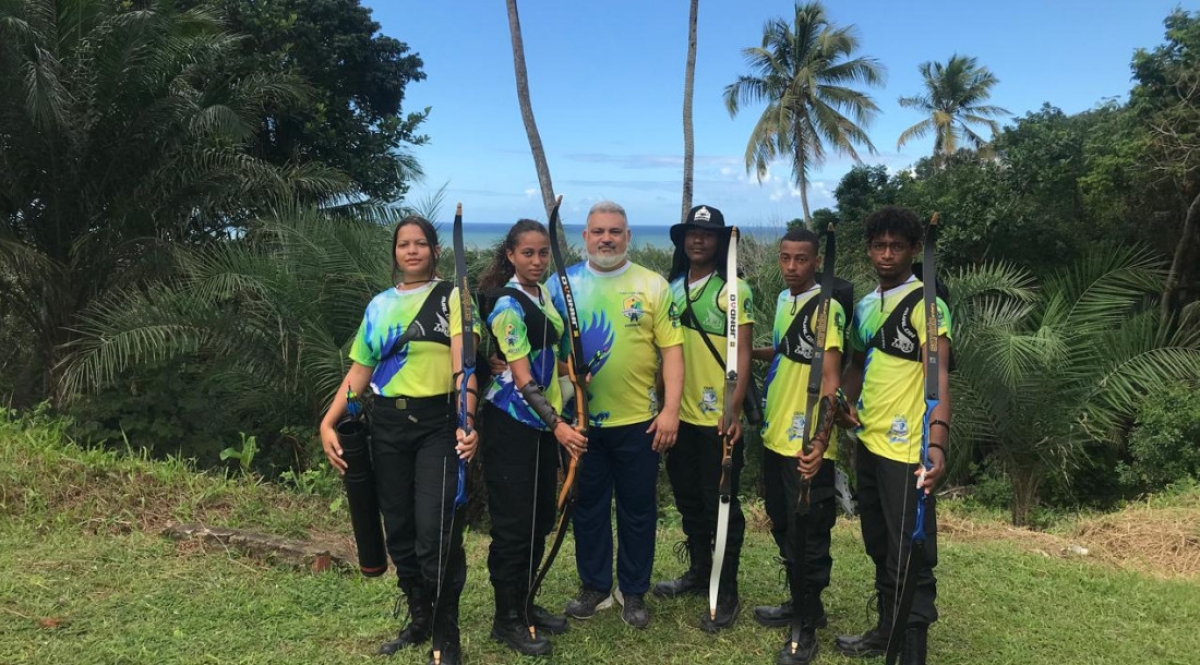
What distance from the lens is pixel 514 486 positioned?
12.0ft

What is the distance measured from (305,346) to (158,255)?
2881mm

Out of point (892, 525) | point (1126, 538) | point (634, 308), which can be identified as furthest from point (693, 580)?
point (1126, 538)

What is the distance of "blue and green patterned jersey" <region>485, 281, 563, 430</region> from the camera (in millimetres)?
3512

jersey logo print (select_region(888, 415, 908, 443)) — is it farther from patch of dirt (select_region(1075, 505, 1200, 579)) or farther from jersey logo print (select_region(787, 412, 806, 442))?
patch of dirt (select_region(1075, 505, 1200, 579))

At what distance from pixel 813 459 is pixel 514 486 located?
52.4 inches

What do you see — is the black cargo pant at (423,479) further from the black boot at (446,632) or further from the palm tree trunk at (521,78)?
the palm tree trunk at (521,78)

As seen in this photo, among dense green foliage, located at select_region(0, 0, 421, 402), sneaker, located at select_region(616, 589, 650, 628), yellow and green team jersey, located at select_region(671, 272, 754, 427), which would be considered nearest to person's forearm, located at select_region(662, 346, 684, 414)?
yellow and green team jersey, located at select_region(671, 272, 754, 427)

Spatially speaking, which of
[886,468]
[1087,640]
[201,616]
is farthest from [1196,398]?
[201,616]

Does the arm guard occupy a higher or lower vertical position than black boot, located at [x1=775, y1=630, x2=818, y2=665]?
higher

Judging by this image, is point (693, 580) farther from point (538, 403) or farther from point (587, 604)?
point (538, 403)

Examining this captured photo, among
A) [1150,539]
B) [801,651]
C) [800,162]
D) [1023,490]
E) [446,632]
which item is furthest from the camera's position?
[800,162]

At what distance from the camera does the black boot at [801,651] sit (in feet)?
12.3

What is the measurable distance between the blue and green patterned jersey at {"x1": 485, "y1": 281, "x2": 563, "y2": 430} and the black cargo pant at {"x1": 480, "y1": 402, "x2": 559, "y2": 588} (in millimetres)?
61

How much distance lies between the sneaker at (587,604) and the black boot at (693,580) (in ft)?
1.30
